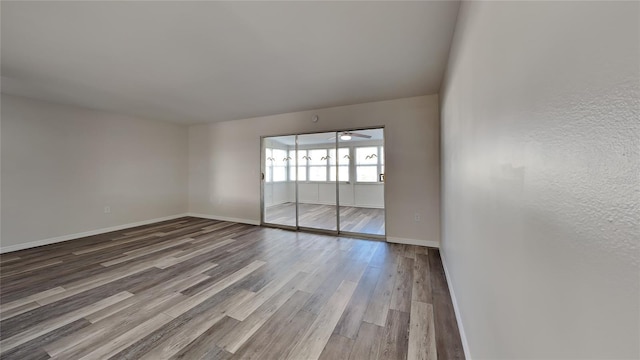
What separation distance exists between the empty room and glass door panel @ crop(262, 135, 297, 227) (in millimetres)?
72

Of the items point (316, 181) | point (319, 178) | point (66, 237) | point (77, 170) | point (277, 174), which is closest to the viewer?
point (66, 237)

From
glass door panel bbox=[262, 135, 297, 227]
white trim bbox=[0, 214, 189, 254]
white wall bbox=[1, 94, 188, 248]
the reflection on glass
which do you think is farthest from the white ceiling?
white trim bbox=[0, 214, 189, 254]

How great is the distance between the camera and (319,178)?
20.2 ft

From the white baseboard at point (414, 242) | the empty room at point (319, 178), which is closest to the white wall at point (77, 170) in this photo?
the empty room at point (319, 178)

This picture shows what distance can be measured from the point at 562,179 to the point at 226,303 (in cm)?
247

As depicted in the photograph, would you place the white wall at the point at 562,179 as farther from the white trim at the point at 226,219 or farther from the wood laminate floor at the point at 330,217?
the white trim at the point at 226,219

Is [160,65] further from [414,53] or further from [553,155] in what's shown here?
[553,155]

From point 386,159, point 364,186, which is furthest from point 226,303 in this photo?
point 364,186

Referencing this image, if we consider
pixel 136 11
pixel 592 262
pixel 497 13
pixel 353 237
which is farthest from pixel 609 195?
pixel 353 237

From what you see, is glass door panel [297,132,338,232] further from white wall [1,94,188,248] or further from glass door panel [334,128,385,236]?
white wall [1,94,188,248]

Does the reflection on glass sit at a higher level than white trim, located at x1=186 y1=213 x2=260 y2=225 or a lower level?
higher

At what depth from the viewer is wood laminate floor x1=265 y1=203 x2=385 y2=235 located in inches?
185

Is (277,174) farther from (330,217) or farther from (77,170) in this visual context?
(77,170)

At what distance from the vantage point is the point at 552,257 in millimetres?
562
